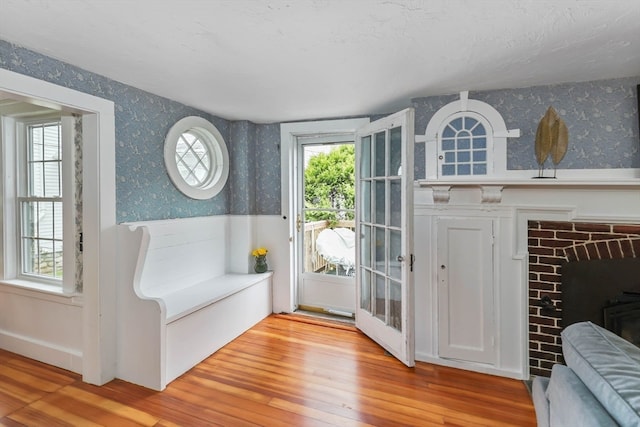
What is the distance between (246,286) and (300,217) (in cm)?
97

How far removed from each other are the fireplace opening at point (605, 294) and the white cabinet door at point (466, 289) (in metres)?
0.47

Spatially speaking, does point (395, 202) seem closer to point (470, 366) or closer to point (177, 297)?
point (470, 366)

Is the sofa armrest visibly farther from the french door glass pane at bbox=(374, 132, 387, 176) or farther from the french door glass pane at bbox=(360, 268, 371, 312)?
the french door glass pane at bbox=(374, 132, 387, 176)

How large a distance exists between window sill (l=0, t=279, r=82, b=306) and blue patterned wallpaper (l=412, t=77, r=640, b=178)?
336 centimetres

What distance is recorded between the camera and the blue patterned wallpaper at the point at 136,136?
1897mm

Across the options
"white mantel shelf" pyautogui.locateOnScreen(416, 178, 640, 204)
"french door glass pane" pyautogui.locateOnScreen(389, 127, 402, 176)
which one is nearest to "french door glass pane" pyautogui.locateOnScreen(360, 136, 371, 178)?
"french door glass pane" pyautogui.locateOnScreen(389, 127, 402, 176)

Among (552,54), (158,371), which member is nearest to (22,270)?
(158,371)

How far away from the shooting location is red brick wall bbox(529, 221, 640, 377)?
2.03m

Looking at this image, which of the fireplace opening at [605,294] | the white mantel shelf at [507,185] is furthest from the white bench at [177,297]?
the fireplace opening at [605,294]

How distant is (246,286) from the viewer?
9.72 feet

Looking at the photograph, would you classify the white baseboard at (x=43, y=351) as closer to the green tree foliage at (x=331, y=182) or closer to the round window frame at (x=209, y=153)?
the round window frame at (x=209, y=153)

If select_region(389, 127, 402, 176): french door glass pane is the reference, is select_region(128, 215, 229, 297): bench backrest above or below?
below

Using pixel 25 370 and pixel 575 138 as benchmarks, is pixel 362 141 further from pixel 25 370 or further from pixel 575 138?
pixel 25 370

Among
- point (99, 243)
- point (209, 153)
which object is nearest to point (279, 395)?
point (99, 243)
